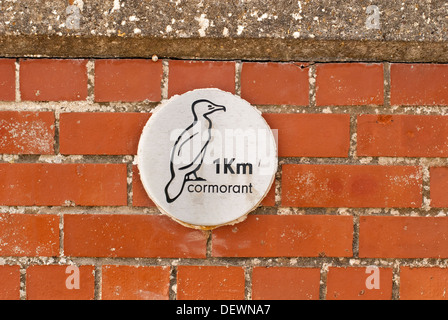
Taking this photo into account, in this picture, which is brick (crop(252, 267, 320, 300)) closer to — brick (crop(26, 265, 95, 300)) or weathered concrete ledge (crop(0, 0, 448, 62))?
brick (crop(26, 265, 95, 300))

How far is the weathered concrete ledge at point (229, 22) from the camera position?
880 mm

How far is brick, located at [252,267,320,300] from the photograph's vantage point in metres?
0.95

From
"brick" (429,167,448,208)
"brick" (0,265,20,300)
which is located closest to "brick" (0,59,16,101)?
"brick" (0,265,20,300)

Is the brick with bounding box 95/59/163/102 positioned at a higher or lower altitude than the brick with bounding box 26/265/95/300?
higher

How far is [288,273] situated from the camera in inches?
37.2

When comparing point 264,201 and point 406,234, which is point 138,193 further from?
point 406,234

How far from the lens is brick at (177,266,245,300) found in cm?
94

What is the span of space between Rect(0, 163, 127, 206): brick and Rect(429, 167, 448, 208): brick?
749 millimetres

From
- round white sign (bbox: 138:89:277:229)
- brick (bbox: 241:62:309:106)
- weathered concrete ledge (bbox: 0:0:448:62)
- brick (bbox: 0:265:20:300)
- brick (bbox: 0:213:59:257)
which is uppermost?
weathered concrete ledge (bbox: 0:0:448:62)

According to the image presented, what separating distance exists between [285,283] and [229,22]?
0.64 m

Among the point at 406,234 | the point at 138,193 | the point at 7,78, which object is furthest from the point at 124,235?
the point at 406,234

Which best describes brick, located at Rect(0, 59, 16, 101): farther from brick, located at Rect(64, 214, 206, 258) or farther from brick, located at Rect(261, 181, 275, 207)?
brick, located at Rect(261, 181, 275, 207)

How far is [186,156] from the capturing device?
2.90 ft
